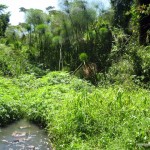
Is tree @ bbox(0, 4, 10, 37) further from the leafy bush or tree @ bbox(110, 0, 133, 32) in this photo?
the leafy bush

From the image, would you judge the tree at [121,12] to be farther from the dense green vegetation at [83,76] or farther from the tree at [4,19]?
the tree at [4,19]

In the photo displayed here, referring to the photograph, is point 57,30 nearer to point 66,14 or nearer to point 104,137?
point 66,14

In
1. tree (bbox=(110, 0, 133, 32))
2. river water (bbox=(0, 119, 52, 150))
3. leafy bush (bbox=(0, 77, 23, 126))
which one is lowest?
river water (bbox=(0, 119, 52, 150))

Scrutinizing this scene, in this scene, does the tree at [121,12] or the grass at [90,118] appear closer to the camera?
the grass at [90,118]

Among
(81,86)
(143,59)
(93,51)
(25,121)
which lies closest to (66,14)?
(93,51)

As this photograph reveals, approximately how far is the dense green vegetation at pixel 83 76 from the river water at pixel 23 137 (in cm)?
20

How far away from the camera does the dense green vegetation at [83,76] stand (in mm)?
6133

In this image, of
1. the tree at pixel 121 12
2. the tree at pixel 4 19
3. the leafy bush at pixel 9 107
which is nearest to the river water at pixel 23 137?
the leafy bush at pixel 9 107

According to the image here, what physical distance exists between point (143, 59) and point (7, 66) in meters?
5.83

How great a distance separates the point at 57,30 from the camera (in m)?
18.8

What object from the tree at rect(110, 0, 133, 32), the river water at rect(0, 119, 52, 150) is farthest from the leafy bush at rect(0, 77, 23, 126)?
the tree at rect(110, 0, 133, 32)

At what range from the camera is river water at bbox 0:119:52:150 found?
661 cm

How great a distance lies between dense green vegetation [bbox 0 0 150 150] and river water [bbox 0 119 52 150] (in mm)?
196

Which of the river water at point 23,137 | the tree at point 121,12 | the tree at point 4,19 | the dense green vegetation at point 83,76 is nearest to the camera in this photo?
the dense green vegetation at point 83,76
